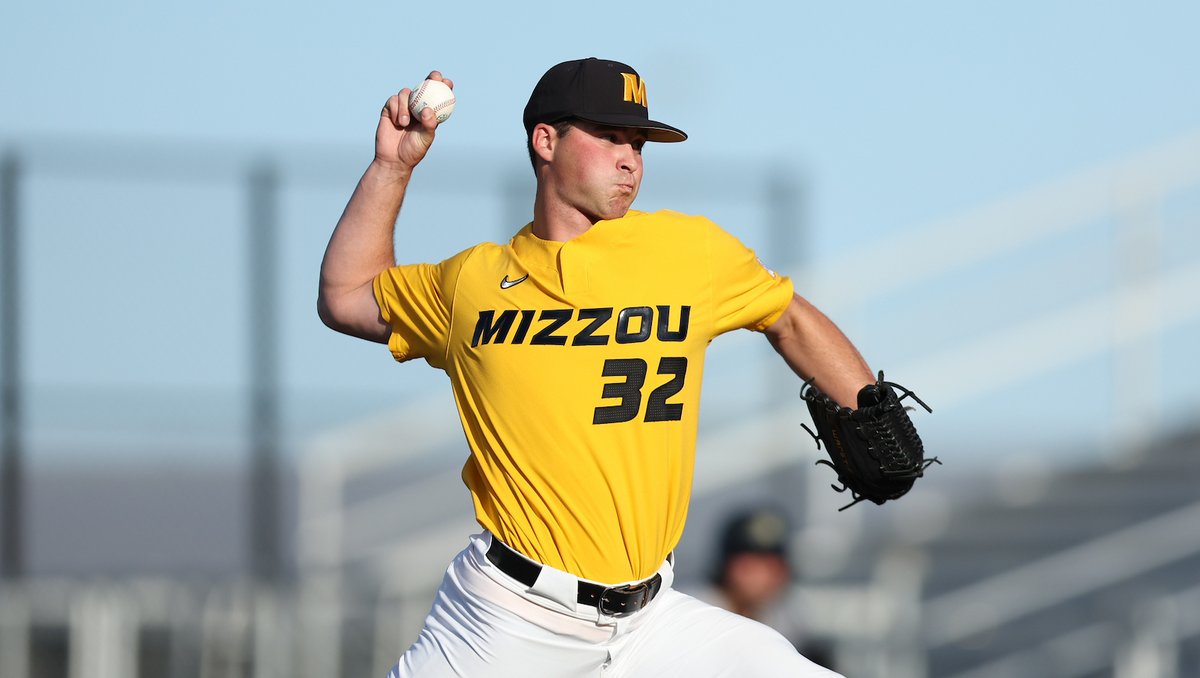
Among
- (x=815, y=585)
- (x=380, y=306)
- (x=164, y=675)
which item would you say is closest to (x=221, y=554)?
(x=164, y=675)

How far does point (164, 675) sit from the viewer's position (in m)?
11.3

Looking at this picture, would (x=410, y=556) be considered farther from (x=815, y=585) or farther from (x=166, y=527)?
(x=166, y=527)

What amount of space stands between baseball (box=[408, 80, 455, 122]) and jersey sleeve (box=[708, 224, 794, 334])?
0.79 m

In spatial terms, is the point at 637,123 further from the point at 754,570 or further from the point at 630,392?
the point at 754,570

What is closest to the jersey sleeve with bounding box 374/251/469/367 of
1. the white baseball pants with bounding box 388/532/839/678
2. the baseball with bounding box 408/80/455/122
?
the baseball with bounding box 408/80/455/122

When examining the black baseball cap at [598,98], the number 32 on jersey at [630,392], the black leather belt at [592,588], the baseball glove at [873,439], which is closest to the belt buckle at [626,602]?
the black leather belt at [592,588]

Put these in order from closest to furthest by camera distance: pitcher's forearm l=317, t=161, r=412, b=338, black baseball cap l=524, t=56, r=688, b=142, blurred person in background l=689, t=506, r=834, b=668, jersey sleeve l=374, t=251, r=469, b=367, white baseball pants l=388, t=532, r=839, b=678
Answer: white baseball pants l=388, t=532, r=839, b=678 → black baseball cap l=524, t=56, r=688, b=142 → jersey sleeve l=374, t=251, r=469, b=367 → pitcher's forearm l=317, t=161, r=412, b=338 → blurred person in background l=689, t=506, r=834, b=668

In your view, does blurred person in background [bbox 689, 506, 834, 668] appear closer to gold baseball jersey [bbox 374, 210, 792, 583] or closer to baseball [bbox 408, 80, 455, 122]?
gold baseball jersey [bbox 374, 210, 792, 583]

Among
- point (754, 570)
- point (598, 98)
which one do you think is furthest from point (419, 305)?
point (754, 570)

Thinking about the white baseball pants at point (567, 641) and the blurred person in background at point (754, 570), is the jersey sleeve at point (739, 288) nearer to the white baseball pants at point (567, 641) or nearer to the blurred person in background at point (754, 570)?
the white baseball pants at point (567, 641)

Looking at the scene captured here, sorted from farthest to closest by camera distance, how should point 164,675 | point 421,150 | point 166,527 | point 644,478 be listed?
point 166,527
point 164,675
point 421,150
point 644,478

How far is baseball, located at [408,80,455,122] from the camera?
15.9 feet

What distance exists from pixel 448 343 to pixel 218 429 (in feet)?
27.0

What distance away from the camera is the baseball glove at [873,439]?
479cm
